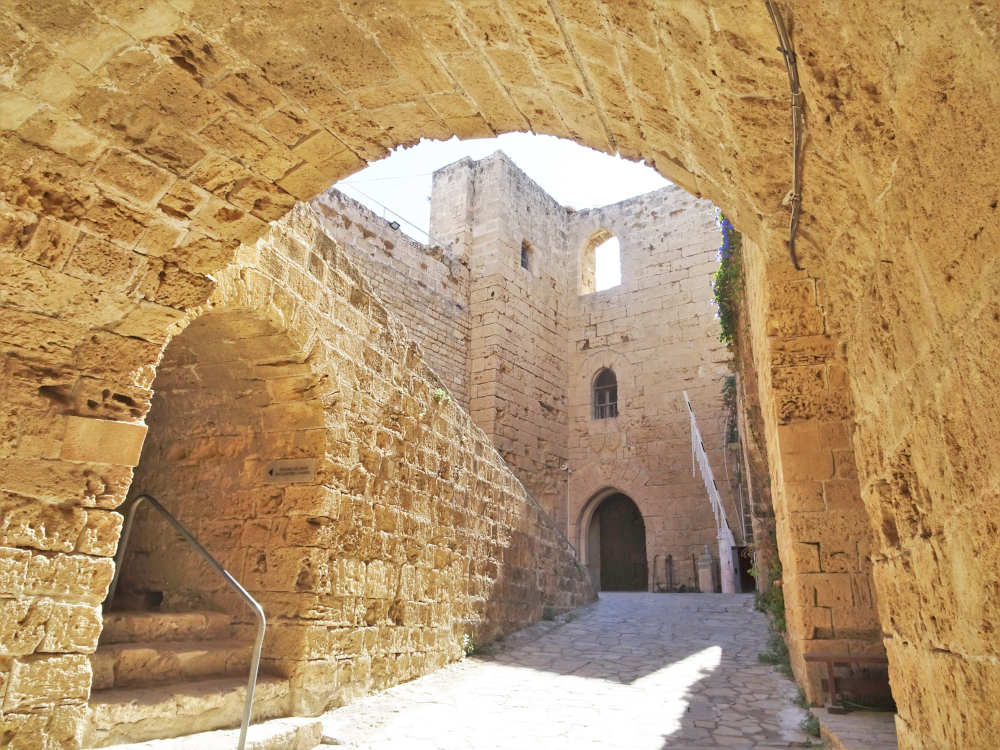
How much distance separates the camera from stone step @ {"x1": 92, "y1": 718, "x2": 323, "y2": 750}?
3363 millimetres

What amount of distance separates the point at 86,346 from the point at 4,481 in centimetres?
67

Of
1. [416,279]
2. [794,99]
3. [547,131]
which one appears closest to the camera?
[794,99]

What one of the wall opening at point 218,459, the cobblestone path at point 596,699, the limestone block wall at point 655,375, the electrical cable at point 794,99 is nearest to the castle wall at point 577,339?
the limestone block wall at point 655,375

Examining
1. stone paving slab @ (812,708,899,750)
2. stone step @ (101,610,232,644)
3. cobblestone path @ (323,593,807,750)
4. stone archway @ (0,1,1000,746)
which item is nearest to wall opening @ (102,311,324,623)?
stone step @ (101,610,232,644)

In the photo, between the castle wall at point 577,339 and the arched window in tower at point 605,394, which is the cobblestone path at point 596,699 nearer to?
the castle wall at point 577,339

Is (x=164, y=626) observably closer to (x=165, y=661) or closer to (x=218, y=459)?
(x=165, y=661)

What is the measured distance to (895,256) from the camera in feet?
5.45

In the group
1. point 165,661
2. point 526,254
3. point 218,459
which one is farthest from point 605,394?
point 165,661

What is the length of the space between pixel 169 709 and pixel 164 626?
3.07ft

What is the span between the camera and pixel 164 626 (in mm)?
4379

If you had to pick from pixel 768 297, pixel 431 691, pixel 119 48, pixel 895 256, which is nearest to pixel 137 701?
pixel 431 691

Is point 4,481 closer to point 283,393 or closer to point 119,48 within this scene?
point 119,48

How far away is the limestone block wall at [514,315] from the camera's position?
14.5 m

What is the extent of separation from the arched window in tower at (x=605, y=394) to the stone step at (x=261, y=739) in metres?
12.5
